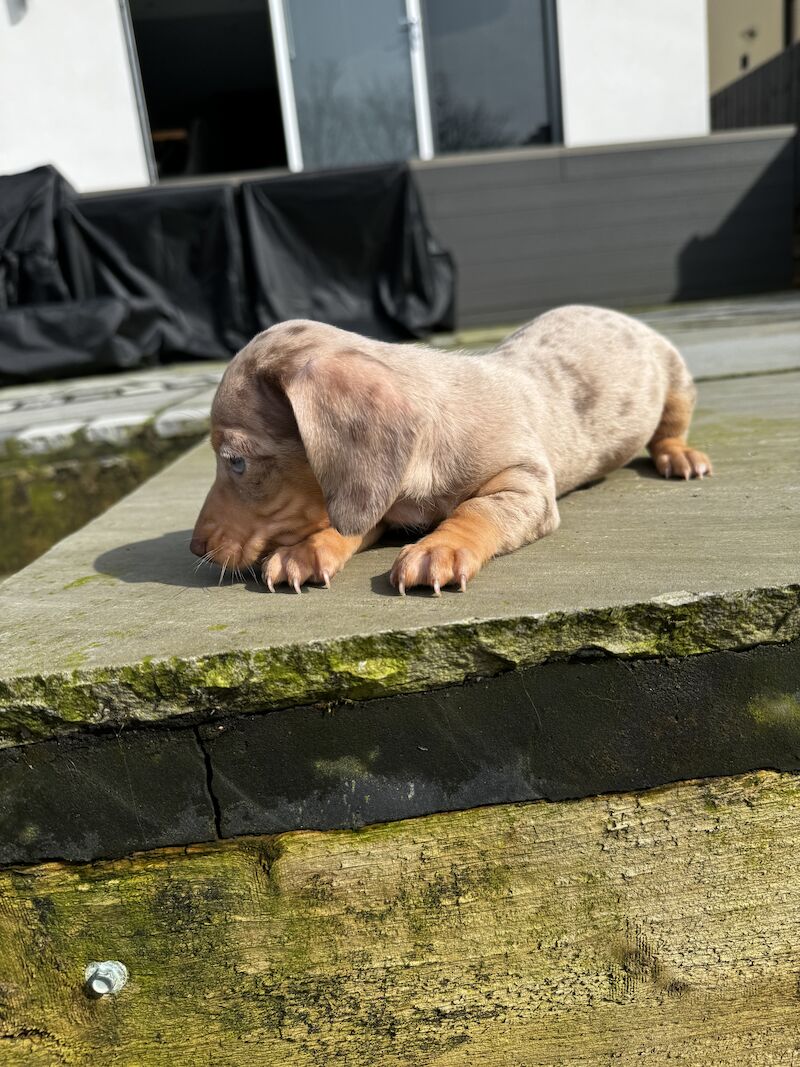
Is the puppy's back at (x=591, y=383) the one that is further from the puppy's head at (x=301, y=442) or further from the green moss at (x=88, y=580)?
the green moss at (x=88, y=580)

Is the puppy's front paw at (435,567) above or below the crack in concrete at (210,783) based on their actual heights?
above

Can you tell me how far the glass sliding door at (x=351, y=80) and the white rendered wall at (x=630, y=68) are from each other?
66.4 inches


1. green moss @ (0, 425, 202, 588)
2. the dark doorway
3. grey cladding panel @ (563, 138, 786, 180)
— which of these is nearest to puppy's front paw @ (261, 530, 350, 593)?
green moss @ (0, 425, 202, 588)

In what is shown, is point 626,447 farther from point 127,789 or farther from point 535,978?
point 127,789

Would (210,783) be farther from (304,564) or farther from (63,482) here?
(63,482)

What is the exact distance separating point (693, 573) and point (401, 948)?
3.46 ft

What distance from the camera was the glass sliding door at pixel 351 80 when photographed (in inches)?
356

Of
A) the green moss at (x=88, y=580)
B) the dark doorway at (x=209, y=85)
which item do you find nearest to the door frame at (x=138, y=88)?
the dark doorway at (x=209, y=85)

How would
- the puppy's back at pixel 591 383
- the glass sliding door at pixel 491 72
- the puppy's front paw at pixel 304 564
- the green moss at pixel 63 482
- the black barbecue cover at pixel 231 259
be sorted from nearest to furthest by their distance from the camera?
the puppy's front paw at pixel 304 564
the puppy's back at pixel 591 383
the green moss at pixel 63 482
the black barbecue cover at pixel 231 259
the glass sliding door at pixel 491 72

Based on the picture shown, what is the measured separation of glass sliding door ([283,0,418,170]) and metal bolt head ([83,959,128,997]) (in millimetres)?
8882

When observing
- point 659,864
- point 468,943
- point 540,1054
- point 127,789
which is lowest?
point 540,1054

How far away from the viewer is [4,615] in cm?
219

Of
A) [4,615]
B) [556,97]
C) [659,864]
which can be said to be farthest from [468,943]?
[556,97]

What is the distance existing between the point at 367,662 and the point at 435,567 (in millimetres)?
305
